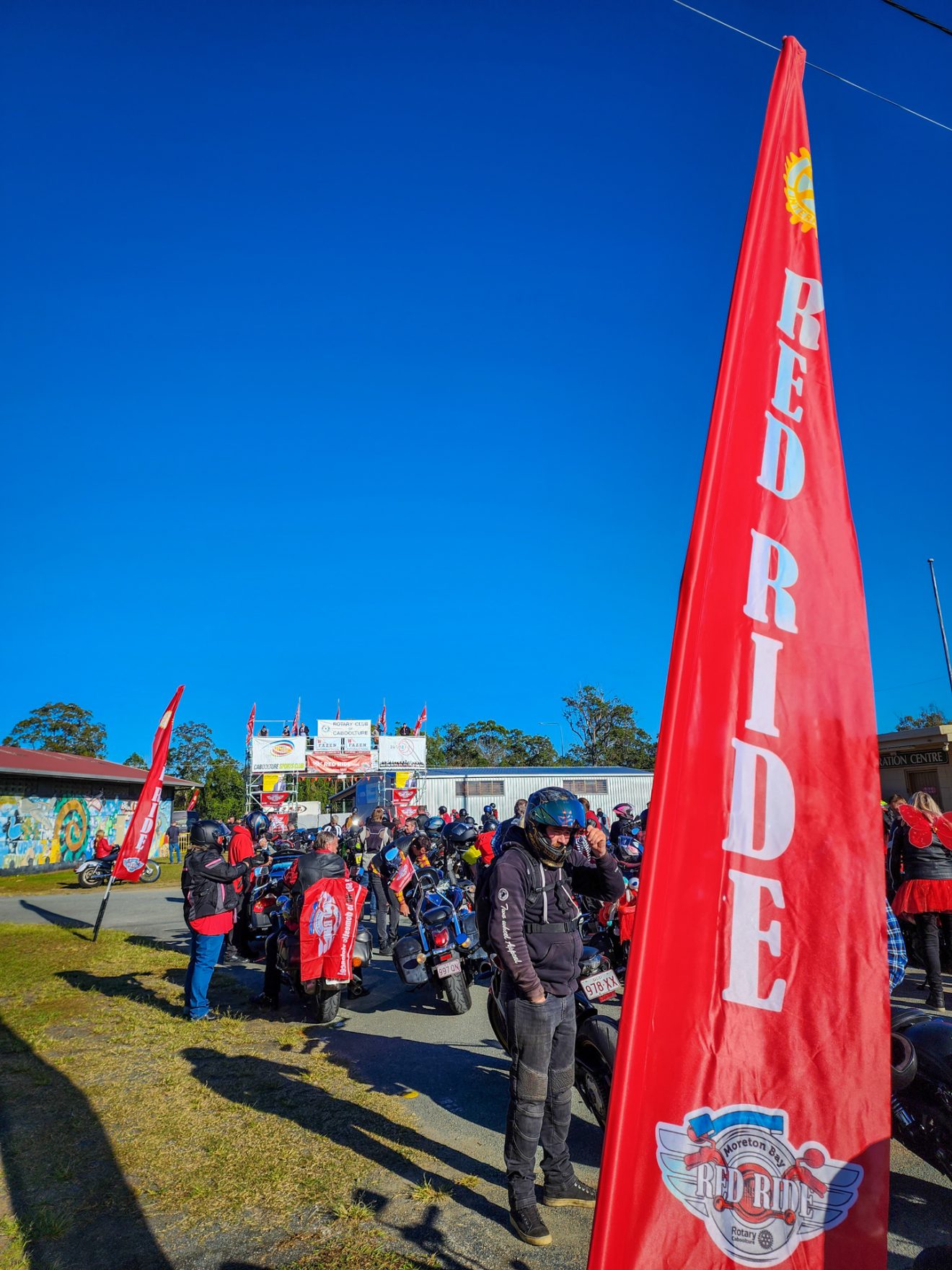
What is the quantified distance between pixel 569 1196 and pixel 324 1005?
4097mm

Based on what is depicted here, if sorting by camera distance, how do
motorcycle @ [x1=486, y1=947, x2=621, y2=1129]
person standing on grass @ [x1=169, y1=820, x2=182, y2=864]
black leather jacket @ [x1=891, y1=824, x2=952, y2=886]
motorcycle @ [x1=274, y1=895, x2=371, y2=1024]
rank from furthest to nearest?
person standing on grass @ [x1=169, y1=820, x2=182, y2=864] → black leather jacket @ [x1=891, y1=824, x2=952, y2=886] → motorcycle @ [x1=274, y1=895, x2=371, y2=1024] → motorcycle @ [x1=486, y1=947, x2=621, y2=1129]

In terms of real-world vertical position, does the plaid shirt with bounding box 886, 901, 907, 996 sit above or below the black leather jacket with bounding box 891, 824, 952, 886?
below

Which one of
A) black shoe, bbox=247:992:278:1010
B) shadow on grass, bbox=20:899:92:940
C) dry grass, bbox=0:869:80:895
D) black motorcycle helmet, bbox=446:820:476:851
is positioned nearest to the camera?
black shoe, bbox=247:992:278:1010

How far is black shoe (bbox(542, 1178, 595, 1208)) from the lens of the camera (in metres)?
3.86

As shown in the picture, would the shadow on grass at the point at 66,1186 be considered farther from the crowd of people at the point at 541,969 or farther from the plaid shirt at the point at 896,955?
the plaid shirt at the point at 896,955

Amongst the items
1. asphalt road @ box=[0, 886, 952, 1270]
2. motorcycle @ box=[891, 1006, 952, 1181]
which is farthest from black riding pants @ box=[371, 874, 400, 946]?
motorcycle @ box=[891, 1006, 952, 1181]

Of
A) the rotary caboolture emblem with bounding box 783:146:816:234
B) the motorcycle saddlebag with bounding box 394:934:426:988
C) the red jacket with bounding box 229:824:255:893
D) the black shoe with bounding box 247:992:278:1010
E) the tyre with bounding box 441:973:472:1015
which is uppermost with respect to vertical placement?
the rotary caboolture emblem with bounding box 783:146:816:234

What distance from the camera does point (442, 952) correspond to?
7.66 meters

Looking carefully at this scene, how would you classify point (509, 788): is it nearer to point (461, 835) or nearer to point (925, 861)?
point (461, 835)

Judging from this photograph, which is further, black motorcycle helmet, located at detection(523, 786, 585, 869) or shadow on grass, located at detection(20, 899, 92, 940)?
shadow on grass, located at detection(20, 899, 92, 940)

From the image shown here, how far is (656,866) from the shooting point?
66.5 inches

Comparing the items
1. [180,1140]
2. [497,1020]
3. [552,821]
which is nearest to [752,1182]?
[552,821]

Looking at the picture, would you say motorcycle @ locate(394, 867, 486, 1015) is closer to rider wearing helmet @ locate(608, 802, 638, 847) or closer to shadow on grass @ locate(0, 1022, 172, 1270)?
rider wearing helmet @ locate(608, 802, 638, 847)

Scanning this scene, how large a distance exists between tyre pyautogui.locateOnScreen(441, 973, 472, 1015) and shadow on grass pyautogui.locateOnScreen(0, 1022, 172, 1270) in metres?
3.41
